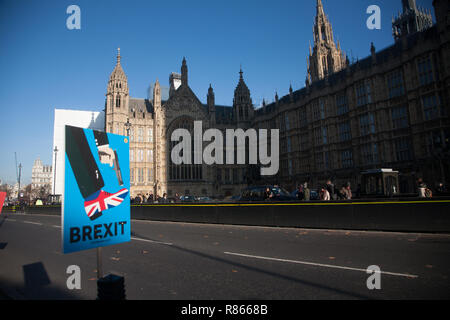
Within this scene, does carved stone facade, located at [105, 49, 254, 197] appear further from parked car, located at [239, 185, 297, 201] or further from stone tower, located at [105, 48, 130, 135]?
parked car, located at [239, 185, 297, 201]

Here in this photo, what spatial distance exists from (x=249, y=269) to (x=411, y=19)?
84906 mm

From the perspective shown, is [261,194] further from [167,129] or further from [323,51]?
[323,51]

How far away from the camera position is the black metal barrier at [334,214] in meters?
10.7

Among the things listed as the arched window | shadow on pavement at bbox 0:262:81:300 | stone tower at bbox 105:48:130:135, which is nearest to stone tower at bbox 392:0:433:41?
the arched window

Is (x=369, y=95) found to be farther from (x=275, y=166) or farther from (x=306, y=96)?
(x=275, y=166)

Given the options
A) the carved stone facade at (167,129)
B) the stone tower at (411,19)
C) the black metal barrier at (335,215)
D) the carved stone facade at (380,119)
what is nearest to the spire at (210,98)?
the carved stone facade at (167,129)

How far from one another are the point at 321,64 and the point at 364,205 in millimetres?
63019

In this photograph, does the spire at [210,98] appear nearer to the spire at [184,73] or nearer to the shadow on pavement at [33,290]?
the spire at [184,73]

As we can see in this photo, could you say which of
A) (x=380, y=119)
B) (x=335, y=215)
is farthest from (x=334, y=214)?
(x=380, y=119)

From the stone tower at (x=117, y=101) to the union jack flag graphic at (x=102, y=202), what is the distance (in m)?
50.3

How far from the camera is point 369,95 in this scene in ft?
118

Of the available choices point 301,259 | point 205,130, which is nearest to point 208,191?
point 205,130

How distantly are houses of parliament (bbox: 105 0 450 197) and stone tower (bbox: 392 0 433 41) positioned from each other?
9.7 inches
